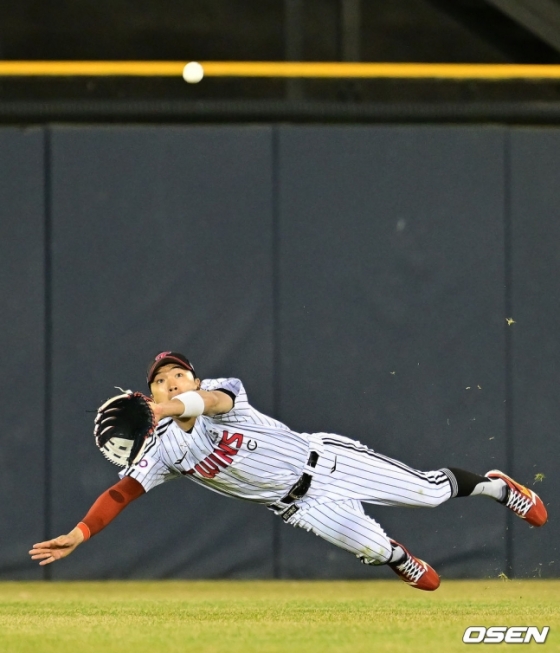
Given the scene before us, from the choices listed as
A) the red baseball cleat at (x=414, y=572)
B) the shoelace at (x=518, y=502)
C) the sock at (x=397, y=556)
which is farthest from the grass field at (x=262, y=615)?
the shoelace at (x=518, y=502)

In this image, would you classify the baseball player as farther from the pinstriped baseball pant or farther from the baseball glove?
the baseball glove

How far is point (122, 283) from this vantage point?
7.59 metres

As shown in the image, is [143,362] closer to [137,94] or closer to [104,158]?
[104,158]

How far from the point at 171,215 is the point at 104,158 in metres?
0.53

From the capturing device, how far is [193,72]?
7.84m

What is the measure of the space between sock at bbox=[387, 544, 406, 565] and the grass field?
0.78 ft

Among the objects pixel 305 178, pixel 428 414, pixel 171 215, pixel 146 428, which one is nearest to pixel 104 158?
pixel 171 215

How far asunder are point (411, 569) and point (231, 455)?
38.0 inches

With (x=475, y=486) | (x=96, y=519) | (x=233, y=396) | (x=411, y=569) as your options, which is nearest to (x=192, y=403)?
(x=233, y=396)

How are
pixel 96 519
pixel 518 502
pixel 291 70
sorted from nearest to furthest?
pixel 96 519, pixel 518 502, pixel 291 70

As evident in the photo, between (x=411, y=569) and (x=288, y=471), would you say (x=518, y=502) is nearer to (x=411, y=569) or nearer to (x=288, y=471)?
(x=411, y=569)

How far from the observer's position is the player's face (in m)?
5.36

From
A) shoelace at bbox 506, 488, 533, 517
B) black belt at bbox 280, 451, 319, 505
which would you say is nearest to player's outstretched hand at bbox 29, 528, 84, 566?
black belt at bbox 280, 451, 319, 505

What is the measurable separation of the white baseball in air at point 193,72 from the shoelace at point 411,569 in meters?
3.57
